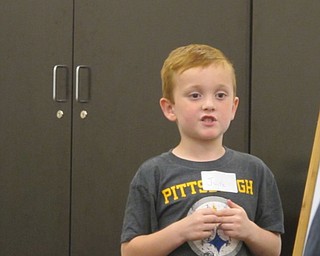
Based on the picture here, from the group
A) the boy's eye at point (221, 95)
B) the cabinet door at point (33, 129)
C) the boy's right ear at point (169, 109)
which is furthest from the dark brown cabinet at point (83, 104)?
the boy's eye at point (221, 95)

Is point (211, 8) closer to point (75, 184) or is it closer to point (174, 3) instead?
point (174, 3)

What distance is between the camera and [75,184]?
9.43 feet

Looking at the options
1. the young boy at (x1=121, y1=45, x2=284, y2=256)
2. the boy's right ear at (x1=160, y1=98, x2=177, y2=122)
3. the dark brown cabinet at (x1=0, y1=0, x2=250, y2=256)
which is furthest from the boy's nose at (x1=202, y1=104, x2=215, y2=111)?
the dark brown cabinet at (x1=0, y1=0, x2=250, y2=256)

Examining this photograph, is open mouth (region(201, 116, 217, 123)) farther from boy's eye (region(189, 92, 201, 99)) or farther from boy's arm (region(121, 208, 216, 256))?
boy's arm (region(121, 208, 216, 256))

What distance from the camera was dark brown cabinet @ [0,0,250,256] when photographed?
111 inches

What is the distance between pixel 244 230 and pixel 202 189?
13 cm

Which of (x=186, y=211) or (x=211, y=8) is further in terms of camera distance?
(x=211, y=8)

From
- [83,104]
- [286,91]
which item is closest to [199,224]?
[83,104]

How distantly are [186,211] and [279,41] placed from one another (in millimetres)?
1583

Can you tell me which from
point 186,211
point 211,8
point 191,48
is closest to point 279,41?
point 211,8

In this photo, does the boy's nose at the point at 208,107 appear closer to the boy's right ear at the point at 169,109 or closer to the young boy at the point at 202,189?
the young boy at the point at 202,189

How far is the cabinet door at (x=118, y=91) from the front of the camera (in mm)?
2871

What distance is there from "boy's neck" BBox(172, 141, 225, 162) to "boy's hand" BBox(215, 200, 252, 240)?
0.14 meters

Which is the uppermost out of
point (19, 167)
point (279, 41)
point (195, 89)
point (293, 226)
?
point (279, 41)
